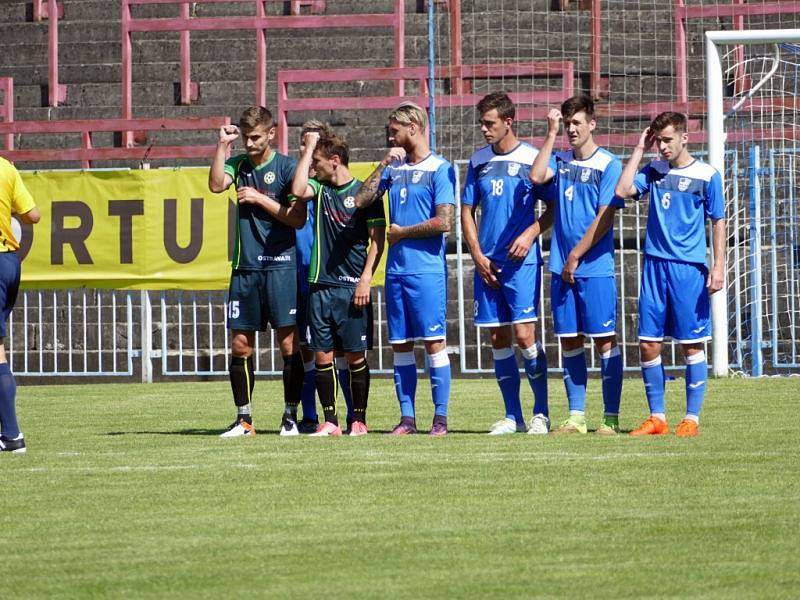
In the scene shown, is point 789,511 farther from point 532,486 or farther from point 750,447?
point 750,447

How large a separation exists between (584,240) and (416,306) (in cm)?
114

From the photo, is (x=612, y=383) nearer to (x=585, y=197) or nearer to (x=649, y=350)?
(x=649, y=350)

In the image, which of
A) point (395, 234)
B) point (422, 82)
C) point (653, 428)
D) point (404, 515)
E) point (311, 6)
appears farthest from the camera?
point (311, 6)

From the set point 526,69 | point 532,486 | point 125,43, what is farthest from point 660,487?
point 125,43

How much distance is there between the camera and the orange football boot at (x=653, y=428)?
9.55m

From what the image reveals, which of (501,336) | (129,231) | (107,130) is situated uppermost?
(107,130)

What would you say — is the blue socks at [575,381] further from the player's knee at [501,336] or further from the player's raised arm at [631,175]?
the player's raised arm at [631,175]

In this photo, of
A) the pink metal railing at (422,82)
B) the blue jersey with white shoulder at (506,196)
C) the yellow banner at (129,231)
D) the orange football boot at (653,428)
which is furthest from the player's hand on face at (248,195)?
the pink metal railing at (422,82)

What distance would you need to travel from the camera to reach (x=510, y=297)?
384 inches

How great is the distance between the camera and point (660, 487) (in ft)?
22.8

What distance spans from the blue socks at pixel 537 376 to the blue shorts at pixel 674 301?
72cm

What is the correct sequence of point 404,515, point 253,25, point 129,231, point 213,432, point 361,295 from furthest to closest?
point 253,25
point 129,231
point 213,432
point 361,295
point 404,515

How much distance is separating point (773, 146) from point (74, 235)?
7.87 metres

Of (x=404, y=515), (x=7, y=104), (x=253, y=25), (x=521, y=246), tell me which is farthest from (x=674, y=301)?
(x=7, y=104)
